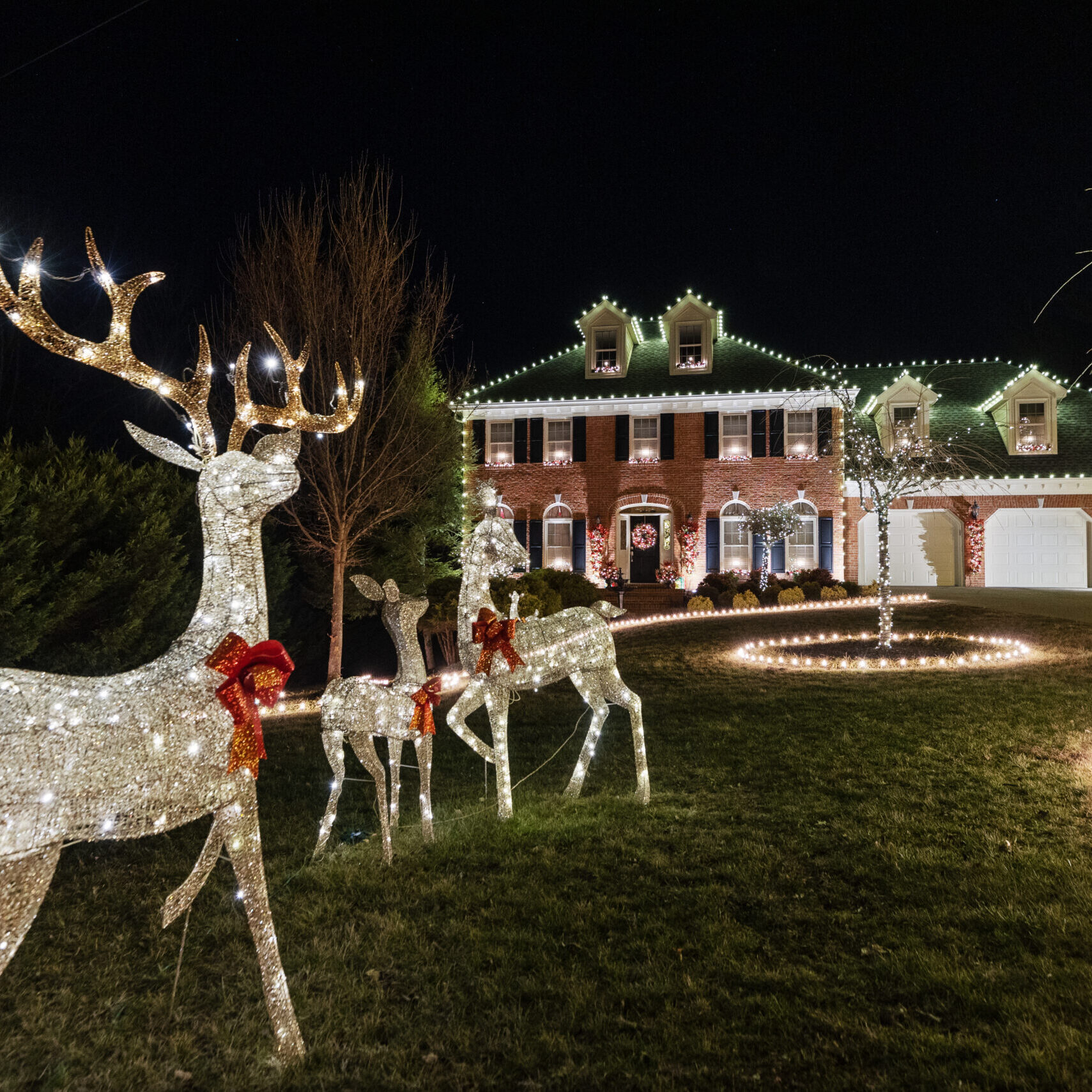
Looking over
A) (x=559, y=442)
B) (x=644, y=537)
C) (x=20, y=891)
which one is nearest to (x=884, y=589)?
(x=644, y=537)

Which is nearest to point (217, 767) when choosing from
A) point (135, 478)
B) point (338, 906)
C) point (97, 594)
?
point (338, 906)

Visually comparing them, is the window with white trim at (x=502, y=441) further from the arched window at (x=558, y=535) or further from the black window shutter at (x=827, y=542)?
the black window shutter at (x=827, y=542)

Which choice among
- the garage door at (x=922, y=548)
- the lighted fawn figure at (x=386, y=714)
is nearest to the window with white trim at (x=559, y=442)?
the garage door at (x=922, y=548)

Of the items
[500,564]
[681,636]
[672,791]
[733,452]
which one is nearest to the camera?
[500,564]

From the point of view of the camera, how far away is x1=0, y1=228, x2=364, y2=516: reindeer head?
2785 mm

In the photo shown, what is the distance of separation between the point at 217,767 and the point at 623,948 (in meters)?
2.06

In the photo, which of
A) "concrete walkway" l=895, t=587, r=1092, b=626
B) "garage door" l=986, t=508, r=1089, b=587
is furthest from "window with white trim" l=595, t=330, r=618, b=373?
"garage door" l=986, t=508, r=1089, b=587

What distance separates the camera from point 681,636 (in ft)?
43.2

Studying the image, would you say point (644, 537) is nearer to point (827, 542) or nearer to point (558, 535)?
point (558, 535)

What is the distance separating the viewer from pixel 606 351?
75.4 ft

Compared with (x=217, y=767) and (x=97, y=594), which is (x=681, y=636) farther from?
(x=217, y=767)

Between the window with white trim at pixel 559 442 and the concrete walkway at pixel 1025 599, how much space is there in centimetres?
1032

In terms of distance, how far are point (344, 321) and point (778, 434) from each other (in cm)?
1384

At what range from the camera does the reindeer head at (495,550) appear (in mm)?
4914
